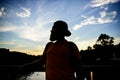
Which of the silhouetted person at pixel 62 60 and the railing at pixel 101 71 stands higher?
the silhouetted person at pixel 62 60

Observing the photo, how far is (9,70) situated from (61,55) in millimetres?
2006

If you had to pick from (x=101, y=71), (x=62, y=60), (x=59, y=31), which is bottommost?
(x=101, y=71)

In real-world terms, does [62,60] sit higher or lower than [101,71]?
higher

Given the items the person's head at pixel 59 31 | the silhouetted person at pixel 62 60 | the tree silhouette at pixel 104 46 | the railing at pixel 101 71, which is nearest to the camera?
the silhouetted person at pixel 62 60

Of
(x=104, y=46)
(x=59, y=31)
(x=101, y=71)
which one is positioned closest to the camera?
(x=59, y=31)

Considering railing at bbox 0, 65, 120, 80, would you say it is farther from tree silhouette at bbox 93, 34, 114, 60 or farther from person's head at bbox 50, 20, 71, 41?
tree silhouette at bbox 93, 34, 114, 60

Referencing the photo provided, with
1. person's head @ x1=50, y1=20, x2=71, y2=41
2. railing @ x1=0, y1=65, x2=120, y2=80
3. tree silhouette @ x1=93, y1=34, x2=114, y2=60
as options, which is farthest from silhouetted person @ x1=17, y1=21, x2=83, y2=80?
tree silhouette @ x1=93, y1=34, x2=114, y2=60

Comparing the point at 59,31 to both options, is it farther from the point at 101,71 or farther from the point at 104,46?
the point at 104,46

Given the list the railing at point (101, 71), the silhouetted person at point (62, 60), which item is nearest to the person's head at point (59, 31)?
the silhouetted person at point (62, 60)

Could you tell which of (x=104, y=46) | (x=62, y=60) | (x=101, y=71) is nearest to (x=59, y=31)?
(x=62, y=60)

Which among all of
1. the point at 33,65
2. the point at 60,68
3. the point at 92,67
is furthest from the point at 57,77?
the point at 92,67

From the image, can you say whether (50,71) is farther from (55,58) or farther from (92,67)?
(92,67)

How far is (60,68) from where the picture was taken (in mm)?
2098

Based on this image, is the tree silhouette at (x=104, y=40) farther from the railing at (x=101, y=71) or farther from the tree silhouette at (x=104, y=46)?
the railing at (x=101, y=71)
